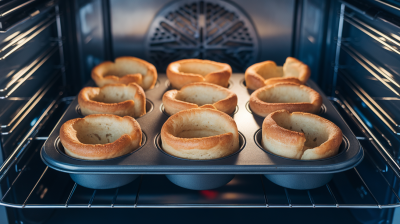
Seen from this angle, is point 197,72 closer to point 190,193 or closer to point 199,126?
point 199,126

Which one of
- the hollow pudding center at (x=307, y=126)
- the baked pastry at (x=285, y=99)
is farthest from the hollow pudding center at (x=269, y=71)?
the hollow pudding center at (x=307, y=126)

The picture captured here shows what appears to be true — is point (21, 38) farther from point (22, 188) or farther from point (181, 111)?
point (181, 111)

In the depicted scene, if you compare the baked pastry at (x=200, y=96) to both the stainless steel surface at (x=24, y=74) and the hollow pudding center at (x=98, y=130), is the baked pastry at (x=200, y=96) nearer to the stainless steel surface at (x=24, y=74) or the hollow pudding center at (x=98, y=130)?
the hollow pudding center at (x=98, y=130)

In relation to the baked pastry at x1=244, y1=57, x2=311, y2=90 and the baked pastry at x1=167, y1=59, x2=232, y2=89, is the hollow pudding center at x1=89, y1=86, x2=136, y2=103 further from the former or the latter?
the baked pastry at x1=244, y1=57, x2=311, y2=90

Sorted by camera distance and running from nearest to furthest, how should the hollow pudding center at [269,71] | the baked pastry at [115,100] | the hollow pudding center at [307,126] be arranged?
the hollow pudding center at [307,126], the baked pastry at [115,100], the hollow pudding center at [269,71]

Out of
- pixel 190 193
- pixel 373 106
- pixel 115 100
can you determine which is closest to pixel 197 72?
pixel 115 100

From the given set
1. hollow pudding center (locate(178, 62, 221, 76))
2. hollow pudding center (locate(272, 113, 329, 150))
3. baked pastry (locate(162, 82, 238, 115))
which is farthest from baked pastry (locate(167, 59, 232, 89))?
hollow pudding center (locate(272, 113, 329, 150))

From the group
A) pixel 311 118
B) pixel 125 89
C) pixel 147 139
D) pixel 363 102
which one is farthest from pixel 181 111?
pixel 363 102
